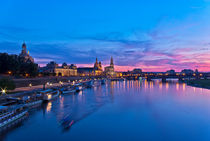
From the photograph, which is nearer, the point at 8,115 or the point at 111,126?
the point at 8,115

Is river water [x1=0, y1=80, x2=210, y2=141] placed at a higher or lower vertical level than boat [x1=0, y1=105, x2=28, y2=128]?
lower

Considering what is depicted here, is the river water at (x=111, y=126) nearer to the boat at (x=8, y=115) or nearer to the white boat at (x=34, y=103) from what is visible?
the boat at (x=8, y=115)

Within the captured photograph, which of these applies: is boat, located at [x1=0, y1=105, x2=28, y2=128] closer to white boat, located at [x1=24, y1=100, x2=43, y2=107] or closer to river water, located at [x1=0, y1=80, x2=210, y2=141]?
river water, located at [x1=0, y1=80, x2=210, y2=141]

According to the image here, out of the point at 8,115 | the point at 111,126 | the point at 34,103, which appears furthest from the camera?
the point at 34,103

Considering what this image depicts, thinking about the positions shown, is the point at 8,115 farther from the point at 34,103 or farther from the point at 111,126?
the point at 111,126

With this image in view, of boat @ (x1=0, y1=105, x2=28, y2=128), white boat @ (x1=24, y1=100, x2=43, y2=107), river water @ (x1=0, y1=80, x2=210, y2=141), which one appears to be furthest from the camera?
white boat @ (x1=24, y1=100, x2=43, y2=107)

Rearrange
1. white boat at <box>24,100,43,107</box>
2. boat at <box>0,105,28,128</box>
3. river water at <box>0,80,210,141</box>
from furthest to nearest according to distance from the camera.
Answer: white boat at <box>24,100,43,107</box>
boat at <box>0,105,28,128</box>
river water at <box>0,80,210,141</box>

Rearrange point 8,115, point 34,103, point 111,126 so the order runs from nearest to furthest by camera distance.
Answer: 1. point 8,115
2. point 111,126
3. point 34,103

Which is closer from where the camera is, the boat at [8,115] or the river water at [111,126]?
the river water at [111,126]

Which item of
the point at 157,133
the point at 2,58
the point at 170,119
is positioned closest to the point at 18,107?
the point at 157,133

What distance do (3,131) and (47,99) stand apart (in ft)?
56.8

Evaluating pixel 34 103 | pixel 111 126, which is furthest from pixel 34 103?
pixel 111 126

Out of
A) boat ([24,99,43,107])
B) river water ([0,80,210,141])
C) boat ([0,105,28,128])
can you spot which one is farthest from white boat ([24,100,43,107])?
boat ([0,105,28,128])

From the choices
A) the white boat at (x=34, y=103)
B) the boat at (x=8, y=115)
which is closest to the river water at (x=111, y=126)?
the boat at (x=8, y=115)
